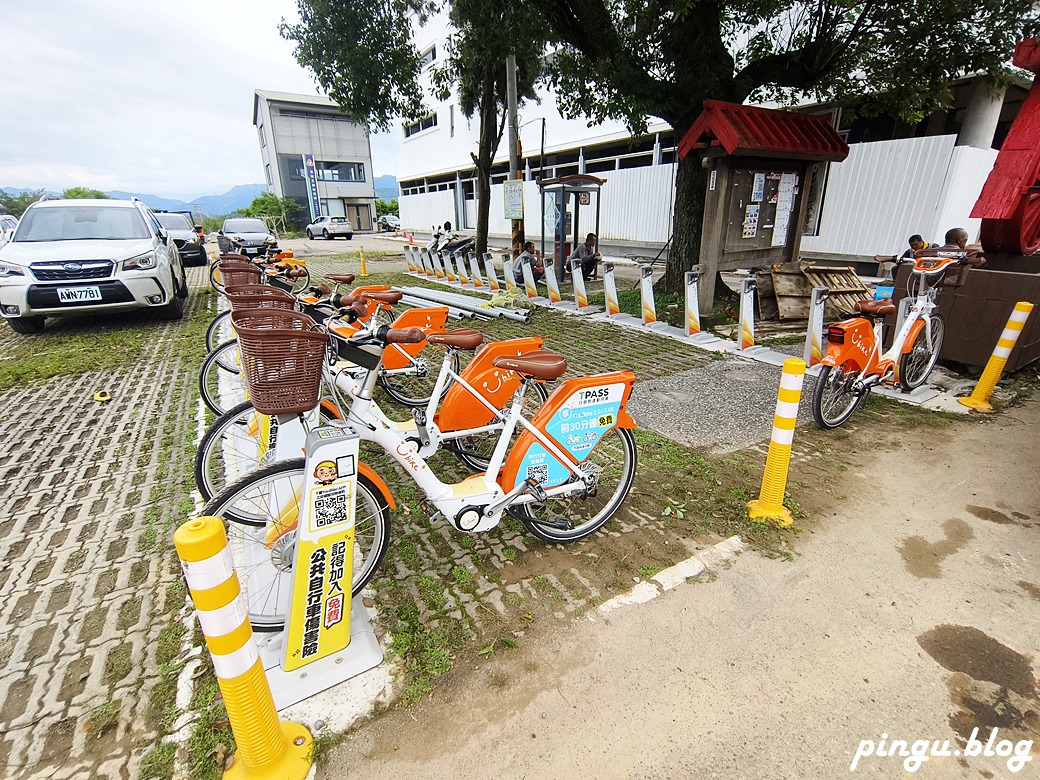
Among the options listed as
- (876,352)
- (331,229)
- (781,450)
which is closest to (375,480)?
(781,450)

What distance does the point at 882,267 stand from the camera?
1126 cm

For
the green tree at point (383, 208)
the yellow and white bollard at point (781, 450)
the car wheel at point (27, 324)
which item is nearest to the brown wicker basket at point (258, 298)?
the yellow and white bollard at point (781, 450)

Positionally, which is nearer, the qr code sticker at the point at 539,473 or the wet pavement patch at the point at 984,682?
the wet pavement patch at the point at 984,682

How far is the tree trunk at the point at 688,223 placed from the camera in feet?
29.3

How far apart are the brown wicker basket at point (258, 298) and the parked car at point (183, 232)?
1241cm

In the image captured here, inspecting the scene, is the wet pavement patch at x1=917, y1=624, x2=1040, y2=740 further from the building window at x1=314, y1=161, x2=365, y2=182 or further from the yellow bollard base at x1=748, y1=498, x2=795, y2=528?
the building window at x1=314, y1=161, x2=365, y2=182

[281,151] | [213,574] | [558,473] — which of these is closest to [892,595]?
[558,473]

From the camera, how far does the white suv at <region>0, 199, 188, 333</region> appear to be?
695cm

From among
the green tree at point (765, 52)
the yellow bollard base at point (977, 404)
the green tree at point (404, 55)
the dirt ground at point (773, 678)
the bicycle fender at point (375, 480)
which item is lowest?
the dirt ground at point (773, 678)

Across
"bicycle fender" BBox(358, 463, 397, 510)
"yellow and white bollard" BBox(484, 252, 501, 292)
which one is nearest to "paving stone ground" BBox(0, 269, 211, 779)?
"bicycle fender" BBox(358, 463, 397, 510)

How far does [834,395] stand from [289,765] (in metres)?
4.61

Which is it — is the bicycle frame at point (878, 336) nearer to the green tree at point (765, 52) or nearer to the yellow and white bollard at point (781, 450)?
the yellow and white bollard at point (781, 450)

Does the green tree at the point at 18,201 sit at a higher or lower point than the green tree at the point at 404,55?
lower

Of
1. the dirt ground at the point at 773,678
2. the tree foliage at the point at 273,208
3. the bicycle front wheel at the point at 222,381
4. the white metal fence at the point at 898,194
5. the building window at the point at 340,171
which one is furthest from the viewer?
the building window at the point at 340,171
